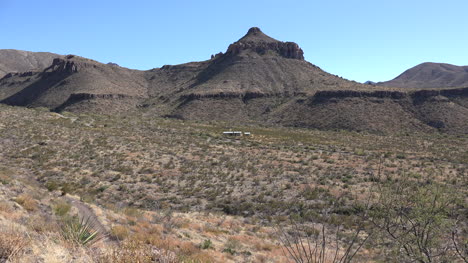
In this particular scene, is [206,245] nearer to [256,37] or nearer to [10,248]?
[10,248]

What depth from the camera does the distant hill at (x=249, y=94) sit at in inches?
2653

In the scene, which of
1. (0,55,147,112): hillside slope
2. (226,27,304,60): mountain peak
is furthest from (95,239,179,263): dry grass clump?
(226,27,304,60): mountain peak

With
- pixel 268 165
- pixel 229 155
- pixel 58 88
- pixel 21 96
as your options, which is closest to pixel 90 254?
pixel 268 165

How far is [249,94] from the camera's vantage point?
89.7 m

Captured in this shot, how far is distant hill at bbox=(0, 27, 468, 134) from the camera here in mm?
67375

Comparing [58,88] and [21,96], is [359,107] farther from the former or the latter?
[21,96]

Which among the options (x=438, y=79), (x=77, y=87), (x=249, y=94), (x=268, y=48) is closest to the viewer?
(x=249, y=94)

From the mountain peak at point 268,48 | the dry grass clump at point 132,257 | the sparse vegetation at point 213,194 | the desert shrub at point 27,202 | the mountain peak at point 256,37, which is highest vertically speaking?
the mountain peak at point 256,37

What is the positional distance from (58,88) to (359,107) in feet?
335

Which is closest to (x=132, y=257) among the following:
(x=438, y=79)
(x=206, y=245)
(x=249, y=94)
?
(x=206, y=245)

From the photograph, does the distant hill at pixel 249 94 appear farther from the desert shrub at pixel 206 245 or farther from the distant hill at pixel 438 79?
the distant hill at pixel 438 79

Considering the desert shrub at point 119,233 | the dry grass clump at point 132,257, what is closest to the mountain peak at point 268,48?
the desert shrub at point 119,233

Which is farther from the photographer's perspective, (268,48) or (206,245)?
(268,48)

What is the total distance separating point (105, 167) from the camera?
23.8m
